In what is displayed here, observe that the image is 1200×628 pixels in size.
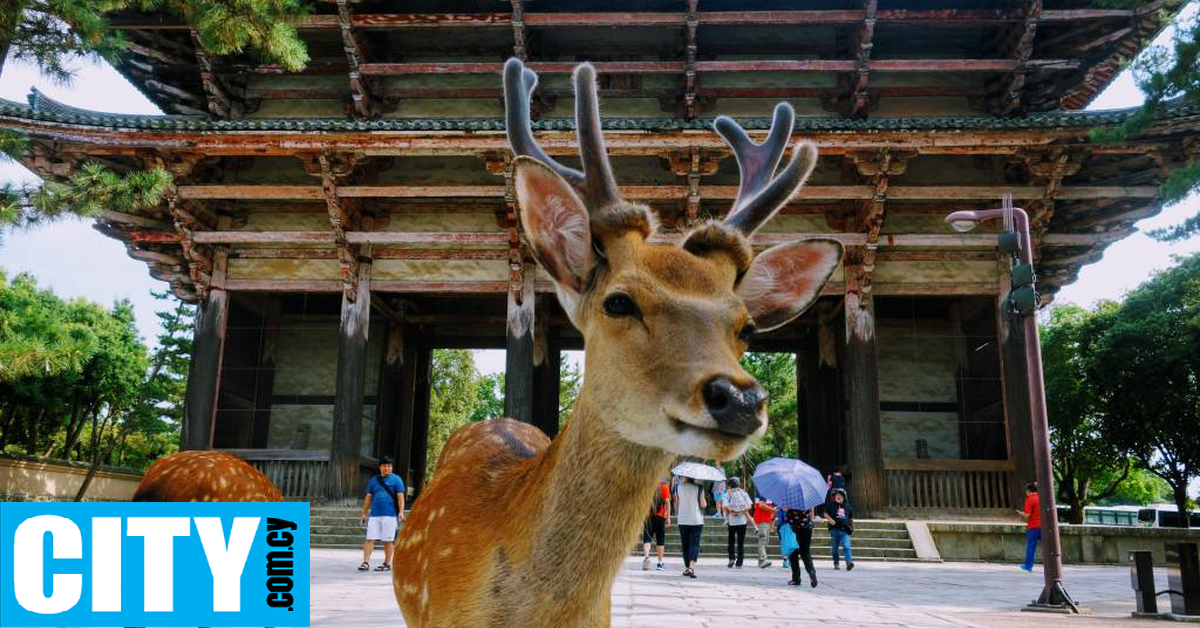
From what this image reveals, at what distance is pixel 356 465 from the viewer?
50.3ft

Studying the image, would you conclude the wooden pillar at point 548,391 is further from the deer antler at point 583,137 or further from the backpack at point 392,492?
the deer antler at point 583,137

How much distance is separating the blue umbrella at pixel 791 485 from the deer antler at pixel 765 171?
8.16m

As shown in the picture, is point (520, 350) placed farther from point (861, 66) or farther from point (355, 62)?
point (861, 66)

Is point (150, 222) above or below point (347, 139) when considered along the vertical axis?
below

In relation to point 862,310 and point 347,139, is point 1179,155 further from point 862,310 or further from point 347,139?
point 347,139

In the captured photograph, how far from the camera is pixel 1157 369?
1035 inches

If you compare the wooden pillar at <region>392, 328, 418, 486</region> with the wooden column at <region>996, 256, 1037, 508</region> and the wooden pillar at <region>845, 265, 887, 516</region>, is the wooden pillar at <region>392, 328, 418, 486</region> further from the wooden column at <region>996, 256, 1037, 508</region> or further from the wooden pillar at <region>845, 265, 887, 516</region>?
the wooden column at <region>996, 256, 1037, 508</region>

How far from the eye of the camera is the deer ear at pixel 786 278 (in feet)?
8.29

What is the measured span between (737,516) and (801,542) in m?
2.60

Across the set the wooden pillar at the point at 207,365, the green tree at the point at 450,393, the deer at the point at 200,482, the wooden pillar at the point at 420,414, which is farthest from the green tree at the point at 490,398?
the deer at the point at 200,482

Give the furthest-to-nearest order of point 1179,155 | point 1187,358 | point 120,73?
point 1187,358 → point 120,73 → point 1179,155

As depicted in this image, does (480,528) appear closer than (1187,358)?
Yes

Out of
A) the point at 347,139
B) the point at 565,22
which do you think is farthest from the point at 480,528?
the point at 565,22

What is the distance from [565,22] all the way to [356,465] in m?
8.74
